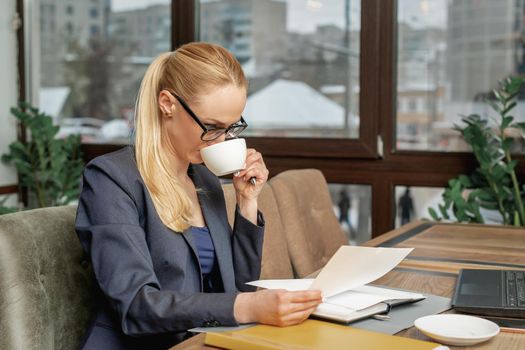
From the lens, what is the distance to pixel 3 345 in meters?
1.23

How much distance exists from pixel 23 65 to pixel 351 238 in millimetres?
2005

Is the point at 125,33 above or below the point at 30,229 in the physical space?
above

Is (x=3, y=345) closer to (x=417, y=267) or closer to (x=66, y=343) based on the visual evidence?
(x=66, y=343)

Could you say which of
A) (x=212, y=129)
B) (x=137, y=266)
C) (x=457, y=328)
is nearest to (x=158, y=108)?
(x=212, y=129)

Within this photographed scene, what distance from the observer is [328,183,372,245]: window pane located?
127 inches

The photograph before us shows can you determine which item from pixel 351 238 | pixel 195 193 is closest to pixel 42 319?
pixel 195 193

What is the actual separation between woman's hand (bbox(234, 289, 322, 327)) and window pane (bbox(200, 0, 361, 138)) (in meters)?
2.12

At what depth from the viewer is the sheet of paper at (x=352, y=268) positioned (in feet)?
4.05

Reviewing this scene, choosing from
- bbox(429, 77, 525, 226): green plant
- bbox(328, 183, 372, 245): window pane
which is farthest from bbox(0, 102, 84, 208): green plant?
bbox(429, 77, 525, 226): green plant

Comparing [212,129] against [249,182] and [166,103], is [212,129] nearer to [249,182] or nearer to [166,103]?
[166,103]

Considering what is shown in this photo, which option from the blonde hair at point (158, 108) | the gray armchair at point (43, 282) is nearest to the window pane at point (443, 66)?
the blonde hair at point (158, 108)

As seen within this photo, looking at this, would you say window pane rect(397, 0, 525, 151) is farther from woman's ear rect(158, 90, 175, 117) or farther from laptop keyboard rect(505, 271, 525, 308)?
woman's ear rect(158, 90, 175, 117)

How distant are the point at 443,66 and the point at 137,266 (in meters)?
2.29

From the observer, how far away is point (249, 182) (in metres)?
1.62
